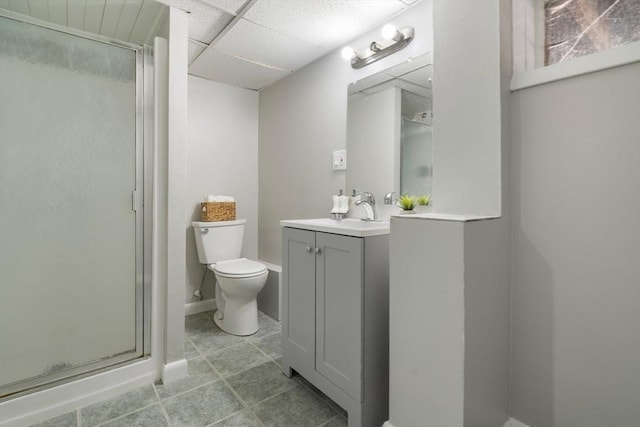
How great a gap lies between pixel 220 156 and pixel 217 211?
57 centimetres

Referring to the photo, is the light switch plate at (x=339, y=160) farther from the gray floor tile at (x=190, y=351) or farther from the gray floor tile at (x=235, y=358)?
the gray floor tile at (x=190, y=351)

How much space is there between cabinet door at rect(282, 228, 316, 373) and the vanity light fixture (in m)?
1.17

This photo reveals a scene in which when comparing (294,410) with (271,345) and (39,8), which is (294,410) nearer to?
(271,345)

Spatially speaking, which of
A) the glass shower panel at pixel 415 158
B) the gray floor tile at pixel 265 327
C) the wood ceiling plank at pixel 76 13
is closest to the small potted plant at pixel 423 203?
the glass shower panel at pixel 415 158

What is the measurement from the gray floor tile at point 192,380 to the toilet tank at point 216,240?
0.86 meters

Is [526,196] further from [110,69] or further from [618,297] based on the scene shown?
[110,69]

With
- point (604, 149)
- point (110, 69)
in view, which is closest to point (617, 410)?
point (604, 149)

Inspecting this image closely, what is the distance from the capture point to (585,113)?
103 cm

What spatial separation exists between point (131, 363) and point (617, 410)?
2101 mm

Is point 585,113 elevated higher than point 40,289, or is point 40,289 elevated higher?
point 585,113

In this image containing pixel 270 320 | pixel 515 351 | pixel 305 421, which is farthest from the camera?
pixel 270 320

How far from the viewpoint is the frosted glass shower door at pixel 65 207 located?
143 cm

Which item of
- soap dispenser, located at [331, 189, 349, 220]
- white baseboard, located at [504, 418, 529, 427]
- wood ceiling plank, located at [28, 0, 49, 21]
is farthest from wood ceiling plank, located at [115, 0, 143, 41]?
white baseboard, located at [504, 418, 529, 427]

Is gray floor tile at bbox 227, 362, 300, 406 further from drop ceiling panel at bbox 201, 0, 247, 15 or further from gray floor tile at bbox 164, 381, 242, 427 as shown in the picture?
drop ceiling panel at bbox 201, 0, 247, 15
